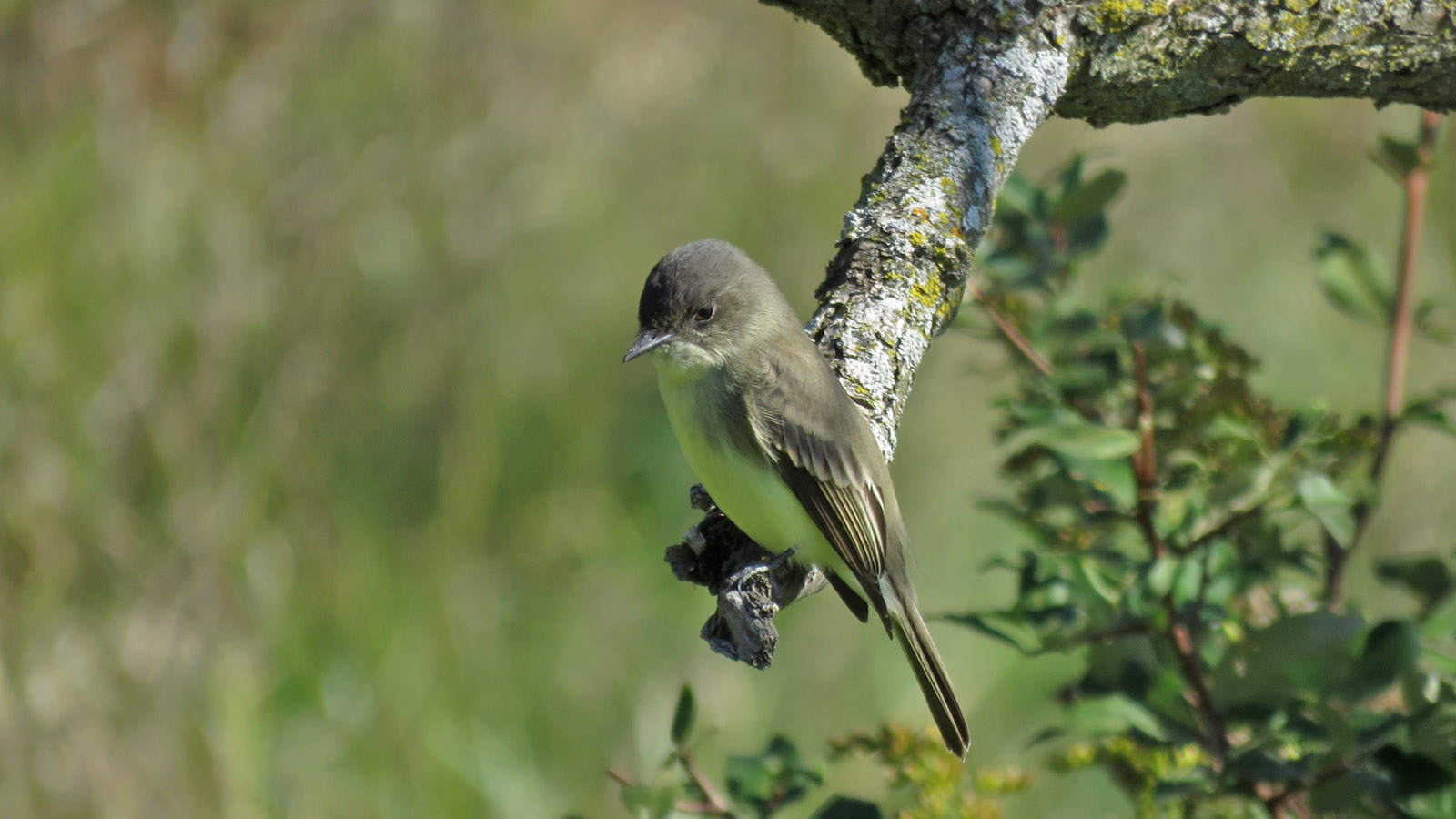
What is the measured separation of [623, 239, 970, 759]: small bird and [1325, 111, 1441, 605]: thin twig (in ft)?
2.96

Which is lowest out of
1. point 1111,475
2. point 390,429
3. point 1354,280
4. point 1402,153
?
point 1111,475

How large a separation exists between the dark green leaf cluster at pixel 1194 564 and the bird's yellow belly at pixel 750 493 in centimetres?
49

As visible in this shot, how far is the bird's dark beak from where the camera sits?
3.29 metres

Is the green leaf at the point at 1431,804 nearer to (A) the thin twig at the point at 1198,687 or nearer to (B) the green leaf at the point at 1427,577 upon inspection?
(A) the thin twig at the point at 1198,687

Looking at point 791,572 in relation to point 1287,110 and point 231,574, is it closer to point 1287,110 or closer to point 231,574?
point 231,574

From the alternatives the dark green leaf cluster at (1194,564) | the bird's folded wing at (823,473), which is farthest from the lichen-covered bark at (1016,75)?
the bird's folded wing at (823,473)

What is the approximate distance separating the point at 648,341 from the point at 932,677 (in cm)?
113

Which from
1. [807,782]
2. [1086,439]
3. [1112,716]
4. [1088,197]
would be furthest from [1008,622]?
[1088,197]

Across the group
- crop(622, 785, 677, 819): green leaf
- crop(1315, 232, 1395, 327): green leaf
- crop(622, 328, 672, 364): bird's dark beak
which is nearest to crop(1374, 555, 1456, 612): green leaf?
crop(1315, 232, 1395, 327): green leaf

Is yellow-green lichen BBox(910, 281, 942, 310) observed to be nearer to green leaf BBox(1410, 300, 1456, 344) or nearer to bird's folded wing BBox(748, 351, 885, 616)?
bird's folded wing BBox(748, 351, 885, 616)

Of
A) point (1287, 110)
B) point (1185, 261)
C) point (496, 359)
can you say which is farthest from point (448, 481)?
point (1287, 110)

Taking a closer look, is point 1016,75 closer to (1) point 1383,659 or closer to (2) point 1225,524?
(2) point 1225,524

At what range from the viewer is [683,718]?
2.28 metres

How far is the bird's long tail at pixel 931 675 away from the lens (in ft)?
9.75
